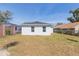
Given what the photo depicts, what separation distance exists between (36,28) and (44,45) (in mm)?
464

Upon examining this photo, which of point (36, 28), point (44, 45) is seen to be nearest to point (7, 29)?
point (36, 28)

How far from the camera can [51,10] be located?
9688cm

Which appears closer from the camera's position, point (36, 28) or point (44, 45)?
point (44, 45)

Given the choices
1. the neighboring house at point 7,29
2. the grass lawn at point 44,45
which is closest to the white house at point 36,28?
the grass lawn at point 44,45

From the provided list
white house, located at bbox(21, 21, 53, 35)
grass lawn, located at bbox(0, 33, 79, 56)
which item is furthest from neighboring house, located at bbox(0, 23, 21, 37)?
white house, located at bbox(21, 21, 53, 35)

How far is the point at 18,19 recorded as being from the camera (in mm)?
96875

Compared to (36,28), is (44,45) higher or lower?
lower

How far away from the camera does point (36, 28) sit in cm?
9700

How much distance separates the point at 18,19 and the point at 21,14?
0.45 ft

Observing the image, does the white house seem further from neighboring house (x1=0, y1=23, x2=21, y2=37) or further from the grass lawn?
neighboring house (x1=0, y1=23, x2=21, y2=37)

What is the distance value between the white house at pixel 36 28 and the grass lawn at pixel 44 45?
0.39 feet

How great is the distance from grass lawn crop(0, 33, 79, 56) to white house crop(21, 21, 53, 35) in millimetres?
119

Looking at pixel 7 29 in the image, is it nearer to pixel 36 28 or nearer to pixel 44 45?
pixel 36 28

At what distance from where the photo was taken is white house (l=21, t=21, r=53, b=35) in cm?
9688
